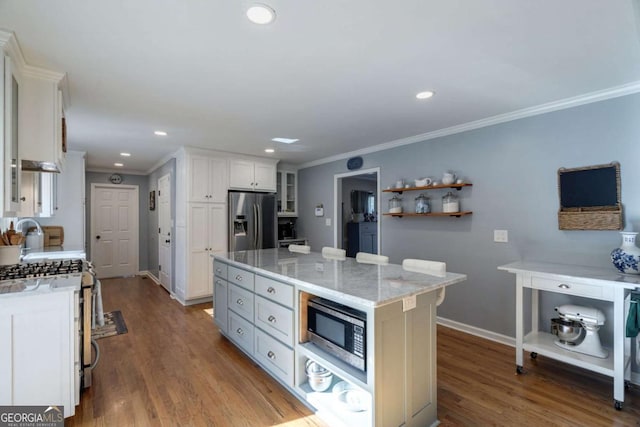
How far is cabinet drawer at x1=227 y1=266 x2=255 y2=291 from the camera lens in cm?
266

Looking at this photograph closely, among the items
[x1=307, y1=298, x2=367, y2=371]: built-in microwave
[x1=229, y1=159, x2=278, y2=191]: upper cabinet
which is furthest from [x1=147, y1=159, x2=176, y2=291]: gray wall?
[x1=307, y1=298, x2=367, y2=371]: built-in microwave

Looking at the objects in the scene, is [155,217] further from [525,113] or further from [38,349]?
[525,113]

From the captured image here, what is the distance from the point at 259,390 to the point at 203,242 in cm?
279

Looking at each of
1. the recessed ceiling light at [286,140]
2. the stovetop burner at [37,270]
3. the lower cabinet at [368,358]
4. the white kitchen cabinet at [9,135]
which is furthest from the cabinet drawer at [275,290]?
the recessed ceiling light at [286,140]

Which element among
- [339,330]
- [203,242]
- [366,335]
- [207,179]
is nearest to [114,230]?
[203,242]

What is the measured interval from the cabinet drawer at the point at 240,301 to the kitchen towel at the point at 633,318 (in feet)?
8.84

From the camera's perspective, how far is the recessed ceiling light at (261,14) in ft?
4.86

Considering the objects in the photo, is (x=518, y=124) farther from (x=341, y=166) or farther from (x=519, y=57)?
(x=341, y=166)

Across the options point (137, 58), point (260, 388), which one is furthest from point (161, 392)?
point (137, 58)

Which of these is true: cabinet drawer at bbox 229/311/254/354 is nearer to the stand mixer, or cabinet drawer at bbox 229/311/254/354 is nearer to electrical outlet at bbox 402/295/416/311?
electrical outlet at bbox 402/295/416/311

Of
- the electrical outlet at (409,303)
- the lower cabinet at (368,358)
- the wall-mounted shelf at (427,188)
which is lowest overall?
the lower cabinet at (368,358)

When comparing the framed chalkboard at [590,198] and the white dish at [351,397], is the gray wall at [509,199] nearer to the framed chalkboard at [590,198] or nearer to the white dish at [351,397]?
the framed chalkboard at [590,198]

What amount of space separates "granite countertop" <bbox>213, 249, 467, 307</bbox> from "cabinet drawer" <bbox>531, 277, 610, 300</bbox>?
88 cm

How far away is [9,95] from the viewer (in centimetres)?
175
